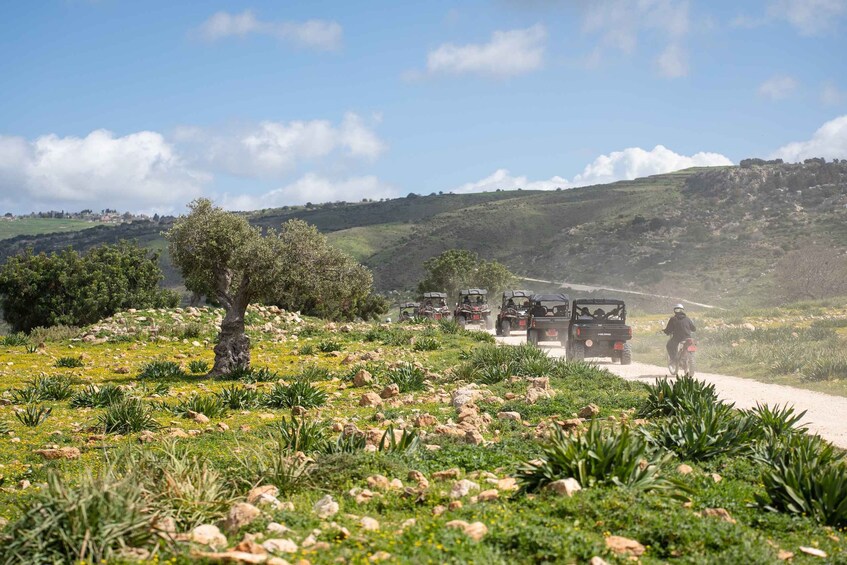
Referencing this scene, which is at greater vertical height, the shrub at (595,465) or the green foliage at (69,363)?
the shrub at (595,465)

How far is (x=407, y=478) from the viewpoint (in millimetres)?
6945

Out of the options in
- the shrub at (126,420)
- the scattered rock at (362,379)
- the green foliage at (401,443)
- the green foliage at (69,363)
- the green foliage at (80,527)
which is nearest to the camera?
the green foliage at (80,527)

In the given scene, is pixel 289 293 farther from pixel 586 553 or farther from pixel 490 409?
pixel 586 553

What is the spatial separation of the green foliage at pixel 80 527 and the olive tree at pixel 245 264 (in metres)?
11.2

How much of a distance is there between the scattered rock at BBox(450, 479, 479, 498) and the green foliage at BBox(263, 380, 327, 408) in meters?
6.47

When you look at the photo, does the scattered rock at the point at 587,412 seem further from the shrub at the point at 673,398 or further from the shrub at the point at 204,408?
the shrub at the point at 204,408

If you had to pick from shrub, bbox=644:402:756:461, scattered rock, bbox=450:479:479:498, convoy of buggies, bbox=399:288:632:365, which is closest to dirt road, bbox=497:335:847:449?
convoy of buggies, bbox=399:288:632:365

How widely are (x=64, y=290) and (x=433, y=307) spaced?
69.2ft

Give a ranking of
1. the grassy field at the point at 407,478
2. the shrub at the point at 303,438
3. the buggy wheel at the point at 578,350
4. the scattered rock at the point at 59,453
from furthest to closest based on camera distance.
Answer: the buggy wheel at the point at 578,350 < the scattered rock at the point at 59,453 < the shrub at the point at 303,438 < the grassy field at the point at 407,478

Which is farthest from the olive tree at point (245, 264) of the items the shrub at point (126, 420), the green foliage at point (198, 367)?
the shrub at point (126, 420)

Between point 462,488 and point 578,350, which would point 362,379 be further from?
point 462,488

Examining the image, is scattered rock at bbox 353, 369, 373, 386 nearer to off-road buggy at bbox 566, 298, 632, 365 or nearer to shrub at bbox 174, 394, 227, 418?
shrub at bbox 174, 394, 227, 418

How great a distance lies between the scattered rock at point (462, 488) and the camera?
6.28 meters

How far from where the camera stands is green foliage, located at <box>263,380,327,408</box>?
41.7ft
